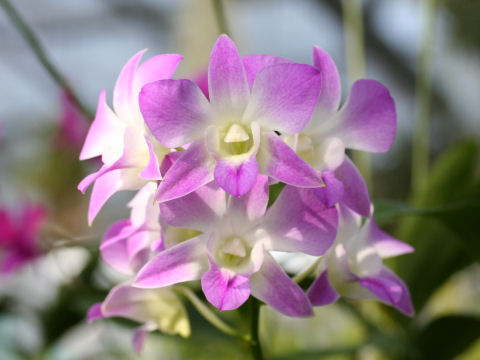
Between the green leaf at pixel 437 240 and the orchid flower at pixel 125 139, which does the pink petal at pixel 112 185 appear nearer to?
the orchid flower at pixel 125 139

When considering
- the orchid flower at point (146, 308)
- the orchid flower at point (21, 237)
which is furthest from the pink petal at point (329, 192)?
the orchid flower at point (21, 237)

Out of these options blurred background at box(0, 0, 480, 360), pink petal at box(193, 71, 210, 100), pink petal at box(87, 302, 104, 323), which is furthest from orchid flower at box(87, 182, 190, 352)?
pink petal at box(193, 71, 210, 100)

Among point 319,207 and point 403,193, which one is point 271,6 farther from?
point 319,207

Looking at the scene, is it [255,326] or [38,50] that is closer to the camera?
[255,326]

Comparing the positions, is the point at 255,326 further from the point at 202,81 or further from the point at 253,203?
the point at 202,81

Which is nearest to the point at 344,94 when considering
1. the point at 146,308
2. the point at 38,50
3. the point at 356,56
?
the point at 356,56

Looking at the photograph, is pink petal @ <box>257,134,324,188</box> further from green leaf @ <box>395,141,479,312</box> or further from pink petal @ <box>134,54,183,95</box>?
green leaf @ <box>395,141,479,312</box>
